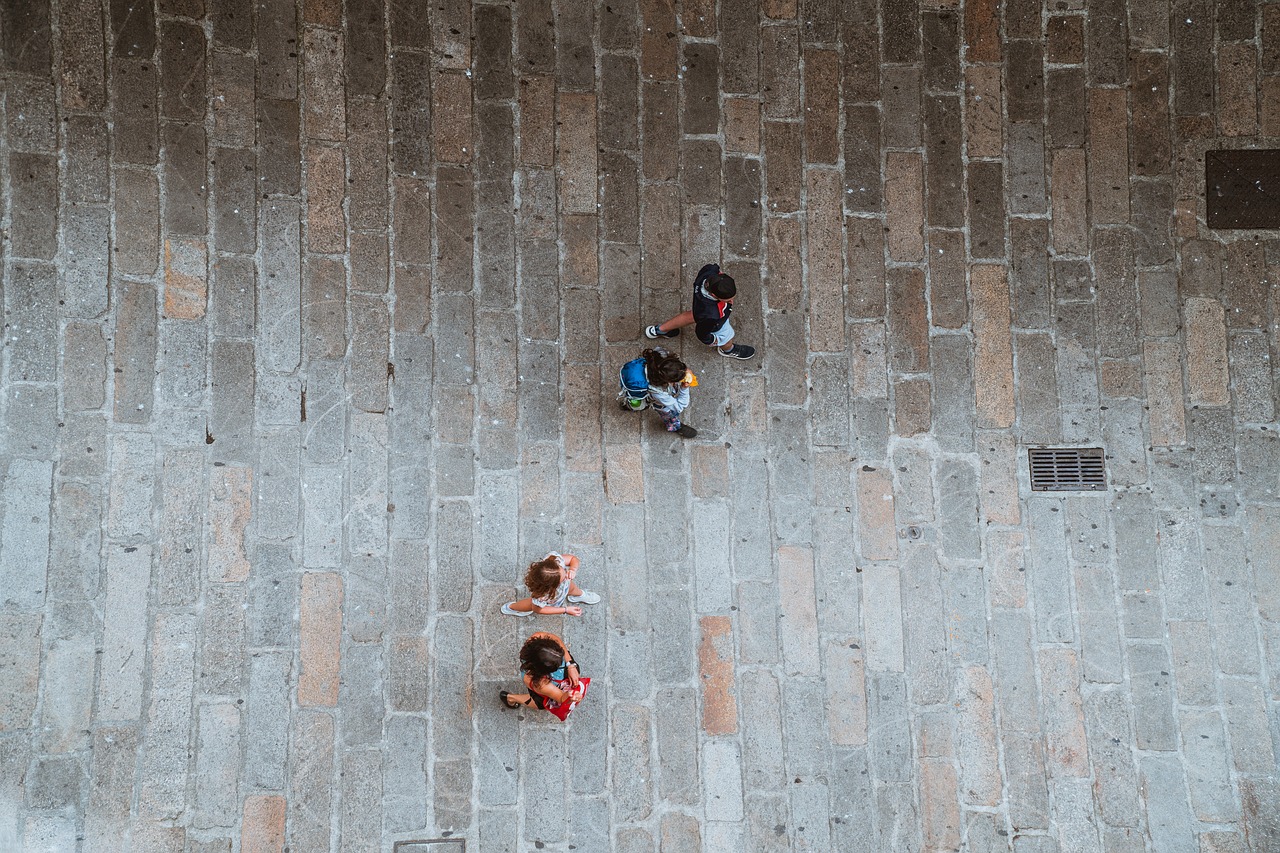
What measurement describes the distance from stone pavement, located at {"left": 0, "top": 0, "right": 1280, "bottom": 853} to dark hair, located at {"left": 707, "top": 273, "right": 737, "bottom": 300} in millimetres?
741

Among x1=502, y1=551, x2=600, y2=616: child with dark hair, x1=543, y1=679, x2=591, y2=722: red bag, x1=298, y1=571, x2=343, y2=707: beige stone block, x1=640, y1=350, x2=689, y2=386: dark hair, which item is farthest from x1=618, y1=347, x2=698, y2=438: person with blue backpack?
x1=298, y1=571, x2=343, y2=707: beige stone block

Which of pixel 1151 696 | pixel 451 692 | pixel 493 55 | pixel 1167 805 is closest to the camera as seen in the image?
pixel 451 692

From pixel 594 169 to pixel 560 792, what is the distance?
415 centimetres

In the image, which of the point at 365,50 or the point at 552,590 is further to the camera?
the point at 365,50

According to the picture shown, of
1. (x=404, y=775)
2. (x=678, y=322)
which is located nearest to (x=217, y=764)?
(x=404, y=775)

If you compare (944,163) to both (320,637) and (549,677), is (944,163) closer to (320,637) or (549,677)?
(549,677)

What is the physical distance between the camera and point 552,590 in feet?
18.9

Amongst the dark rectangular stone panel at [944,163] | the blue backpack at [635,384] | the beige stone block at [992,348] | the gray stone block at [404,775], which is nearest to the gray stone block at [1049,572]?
the beige stone block at [992,348]

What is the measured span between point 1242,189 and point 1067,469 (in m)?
2.40

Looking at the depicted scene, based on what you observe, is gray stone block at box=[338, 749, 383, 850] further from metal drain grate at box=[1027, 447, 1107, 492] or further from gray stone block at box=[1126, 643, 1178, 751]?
gray stone block at box=[1126, 643, 1178, 751]

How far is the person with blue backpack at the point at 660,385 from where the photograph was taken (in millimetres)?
5707

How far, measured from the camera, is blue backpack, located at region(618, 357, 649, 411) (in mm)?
5824

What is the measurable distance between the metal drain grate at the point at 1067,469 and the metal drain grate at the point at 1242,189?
1906 millimetres

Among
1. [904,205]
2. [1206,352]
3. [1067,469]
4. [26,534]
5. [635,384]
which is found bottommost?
[26,534]
